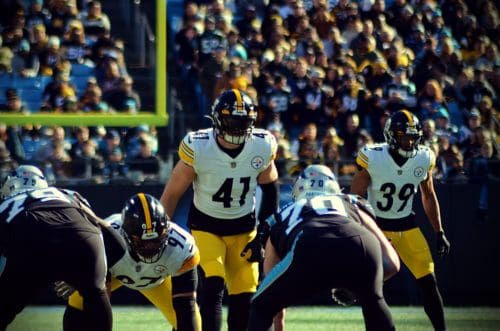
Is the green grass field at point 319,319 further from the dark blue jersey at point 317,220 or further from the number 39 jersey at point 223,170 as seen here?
the dark blue jersey at point 317,220

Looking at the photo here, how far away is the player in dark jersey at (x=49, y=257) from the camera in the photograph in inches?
228

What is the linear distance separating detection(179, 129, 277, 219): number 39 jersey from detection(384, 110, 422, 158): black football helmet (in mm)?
1322

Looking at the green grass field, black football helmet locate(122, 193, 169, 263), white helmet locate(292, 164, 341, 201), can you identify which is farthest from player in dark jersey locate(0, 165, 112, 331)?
the green grass field

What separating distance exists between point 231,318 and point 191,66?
5.93 meters

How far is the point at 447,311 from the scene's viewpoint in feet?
33.4

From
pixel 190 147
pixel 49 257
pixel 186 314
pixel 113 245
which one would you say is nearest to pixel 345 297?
pixel 186 314

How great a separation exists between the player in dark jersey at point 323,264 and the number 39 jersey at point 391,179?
2391 millimetres

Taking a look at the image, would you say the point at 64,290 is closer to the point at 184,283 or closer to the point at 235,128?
the point at 184,283

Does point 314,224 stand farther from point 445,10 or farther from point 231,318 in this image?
point 445,10

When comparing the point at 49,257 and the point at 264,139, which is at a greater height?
the point at 264,139

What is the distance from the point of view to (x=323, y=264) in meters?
5.54

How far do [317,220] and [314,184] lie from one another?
47 centimetres

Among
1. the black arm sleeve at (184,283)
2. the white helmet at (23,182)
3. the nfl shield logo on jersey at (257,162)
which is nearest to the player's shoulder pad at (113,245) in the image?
the black arm sleeve at (184,283)

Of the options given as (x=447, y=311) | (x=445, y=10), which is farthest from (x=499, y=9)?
(x=447, y=311)
